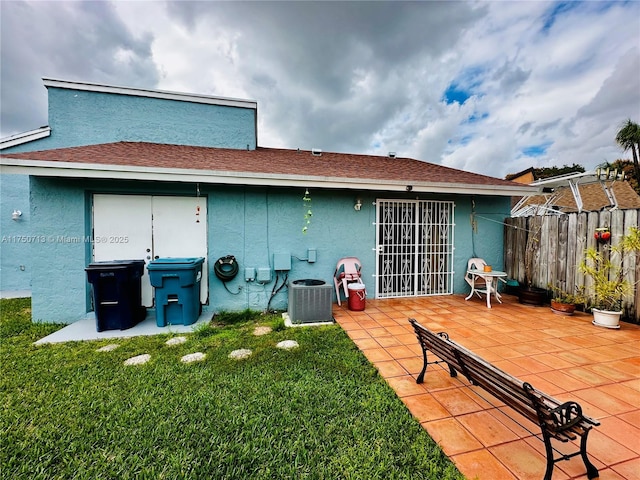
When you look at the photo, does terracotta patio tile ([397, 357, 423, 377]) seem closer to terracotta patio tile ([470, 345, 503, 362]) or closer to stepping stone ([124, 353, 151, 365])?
terracotta patio tile ([470, 345, 503, 362])

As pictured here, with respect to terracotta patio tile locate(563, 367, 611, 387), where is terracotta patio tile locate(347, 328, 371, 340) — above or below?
above

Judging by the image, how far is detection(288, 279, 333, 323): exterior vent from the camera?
464 centimetres

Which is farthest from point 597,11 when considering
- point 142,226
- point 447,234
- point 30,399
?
point 30,399

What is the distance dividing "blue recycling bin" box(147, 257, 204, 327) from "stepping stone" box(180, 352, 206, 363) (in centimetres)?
135

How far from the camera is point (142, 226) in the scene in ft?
16.2

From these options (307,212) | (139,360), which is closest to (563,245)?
(307,212)

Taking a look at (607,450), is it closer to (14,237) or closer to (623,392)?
(623,392)

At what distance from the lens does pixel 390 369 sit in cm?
301

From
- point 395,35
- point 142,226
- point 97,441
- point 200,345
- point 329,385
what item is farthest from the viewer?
point 395,35

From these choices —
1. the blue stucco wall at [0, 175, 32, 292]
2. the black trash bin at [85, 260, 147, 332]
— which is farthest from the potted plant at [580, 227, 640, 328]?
the blue stucco wall at [0, 175, 32, 292]

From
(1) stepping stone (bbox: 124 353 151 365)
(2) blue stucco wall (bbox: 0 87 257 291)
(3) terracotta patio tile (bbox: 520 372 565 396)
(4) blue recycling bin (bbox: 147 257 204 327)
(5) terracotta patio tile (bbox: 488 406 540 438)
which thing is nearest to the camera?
(5) terracotta patio tile (bbox: 488 406 540 438)

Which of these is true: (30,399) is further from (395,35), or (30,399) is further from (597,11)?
(597,11)

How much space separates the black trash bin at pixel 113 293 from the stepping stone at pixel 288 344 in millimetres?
2867

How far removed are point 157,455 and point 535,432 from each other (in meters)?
2.98
